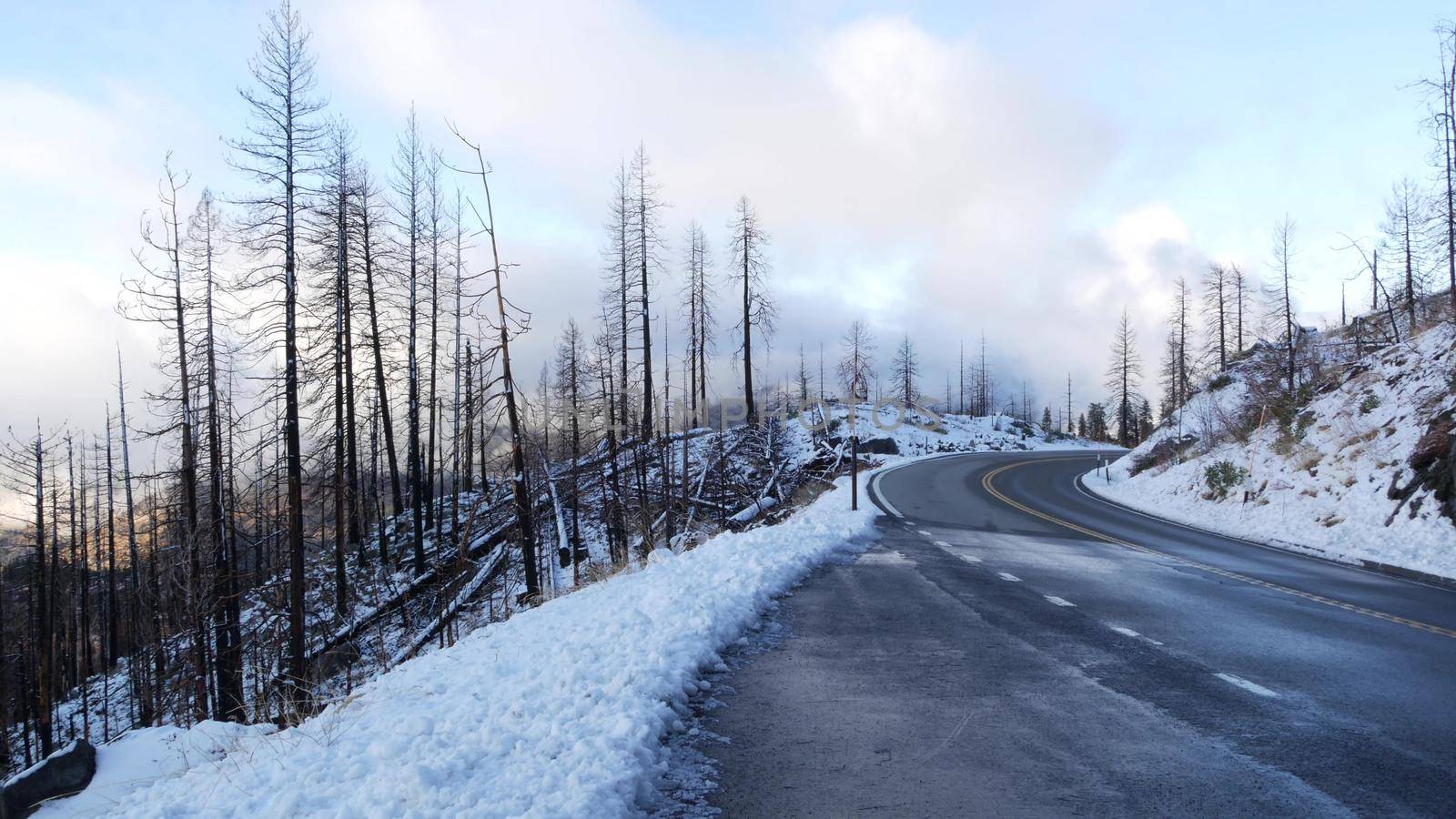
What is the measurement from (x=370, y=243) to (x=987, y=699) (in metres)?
26.1

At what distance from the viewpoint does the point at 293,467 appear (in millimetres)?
16672

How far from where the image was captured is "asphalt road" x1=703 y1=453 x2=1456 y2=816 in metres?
3.95

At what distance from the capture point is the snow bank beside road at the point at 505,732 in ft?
12.3

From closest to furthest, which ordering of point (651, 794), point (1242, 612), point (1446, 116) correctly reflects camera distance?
point (651, 794)
point (1242, 612)
point (1446, 116)

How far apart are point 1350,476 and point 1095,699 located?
17200 millimetres

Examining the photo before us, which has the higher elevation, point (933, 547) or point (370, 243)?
point (370, 243)

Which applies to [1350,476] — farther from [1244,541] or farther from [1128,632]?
[1128,632]

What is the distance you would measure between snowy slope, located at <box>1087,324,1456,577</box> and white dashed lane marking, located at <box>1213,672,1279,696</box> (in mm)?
9643

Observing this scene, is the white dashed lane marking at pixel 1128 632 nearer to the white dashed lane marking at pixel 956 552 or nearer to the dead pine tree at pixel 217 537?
the white dashed lane marking at pixel 956 552

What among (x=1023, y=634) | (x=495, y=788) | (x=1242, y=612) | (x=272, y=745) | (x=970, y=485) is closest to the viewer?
(x=495, y=788)

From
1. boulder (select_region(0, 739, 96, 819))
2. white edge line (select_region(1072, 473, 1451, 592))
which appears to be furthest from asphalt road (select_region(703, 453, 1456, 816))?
boulder (select_region(0, 739, 96, 819))

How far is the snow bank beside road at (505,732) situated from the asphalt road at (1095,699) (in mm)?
599

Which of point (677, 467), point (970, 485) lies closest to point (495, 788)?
point (970, 485)

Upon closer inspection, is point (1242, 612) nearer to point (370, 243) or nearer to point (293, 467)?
point (293, 467)
